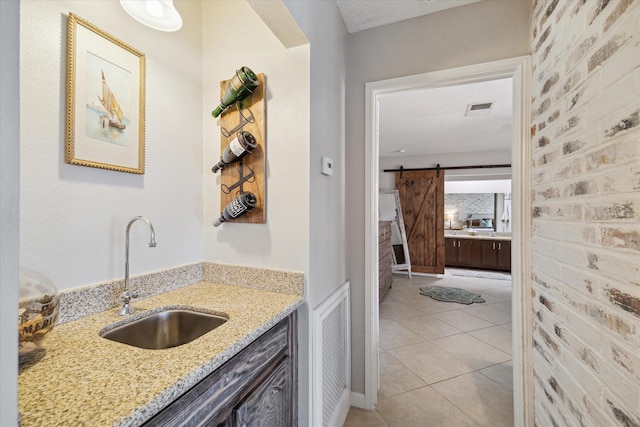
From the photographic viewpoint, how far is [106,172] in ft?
3.60

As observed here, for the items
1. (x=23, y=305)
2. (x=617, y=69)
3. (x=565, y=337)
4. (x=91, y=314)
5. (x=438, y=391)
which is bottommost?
(x=438, y=391)

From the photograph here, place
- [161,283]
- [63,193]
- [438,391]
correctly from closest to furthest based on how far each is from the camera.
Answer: [63,193]
[161,283]
[438,391]

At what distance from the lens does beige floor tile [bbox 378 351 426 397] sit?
2004 millimetres

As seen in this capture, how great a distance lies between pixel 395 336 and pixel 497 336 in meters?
1.08

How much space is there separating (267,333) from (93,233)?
2.55 feet

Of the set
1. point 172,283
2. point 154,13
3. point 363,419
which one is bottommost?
point 363,419

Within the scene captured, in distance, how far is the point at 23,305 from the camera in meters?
0.70

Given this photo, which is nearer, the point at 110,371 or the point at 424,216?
the point at 110,371

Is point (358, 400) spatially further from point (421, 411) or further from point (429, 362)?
point (429, 362)

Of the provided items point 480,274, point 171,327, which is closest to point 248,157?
point 171,327

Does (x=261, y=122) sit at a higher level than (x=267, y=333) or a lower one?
higher

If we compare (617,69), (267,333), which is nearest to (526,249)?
(617,69)

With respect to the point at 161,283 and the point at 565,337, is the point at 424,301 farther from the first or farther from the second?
the point at 161,283

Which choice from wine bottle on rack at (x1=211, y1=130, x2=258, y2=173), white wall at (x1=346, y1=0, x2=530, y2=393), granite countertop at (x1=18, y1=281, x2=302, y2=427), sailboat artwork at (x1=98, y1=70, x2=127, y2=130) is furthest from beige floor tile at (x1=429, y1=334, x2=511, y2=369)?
sailboat artwork at (x1=98, y1=70, x2=127, y2=130)
